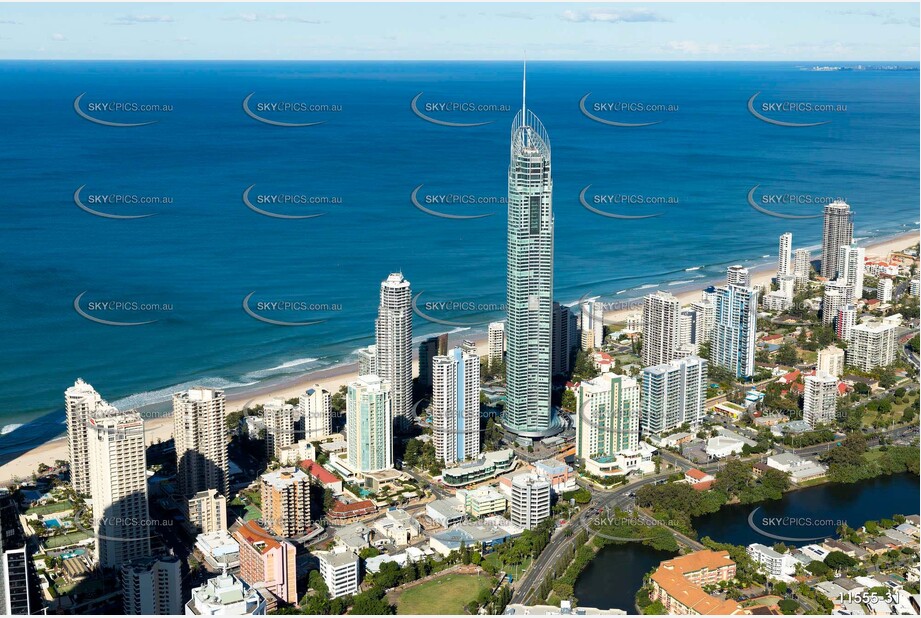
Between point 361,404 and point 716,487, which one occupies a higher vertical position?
point 361,404

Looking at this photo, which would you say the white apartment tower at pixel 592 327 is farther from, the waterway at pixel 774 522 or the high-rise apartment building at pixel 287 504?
the high-rise apartment building at pixel 287 504

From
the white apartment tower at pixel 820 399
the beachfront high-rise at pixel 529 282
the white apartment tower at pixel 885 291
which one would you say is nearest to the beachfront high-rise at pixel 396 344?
the beachfront high-rise at pixel 529 282

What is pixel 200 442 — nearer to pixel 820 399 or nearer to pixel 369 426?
pixel 369 426

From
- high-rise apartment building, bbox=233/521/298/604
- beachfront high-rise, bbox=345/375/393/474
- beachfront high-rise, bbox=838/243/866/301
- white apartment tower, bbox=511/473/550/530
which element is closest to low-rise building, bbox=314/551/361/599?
high-rise apartment building, bbox=233/521/298/604

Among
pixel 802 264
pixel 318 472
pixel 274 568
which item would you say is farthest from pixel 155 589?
pixel 802 264

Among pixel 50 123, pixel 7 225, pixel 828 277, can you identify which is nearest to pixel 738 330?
pixel 828 277

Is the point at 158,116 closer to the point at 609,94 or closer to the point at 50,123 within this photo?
the point at 50,123
